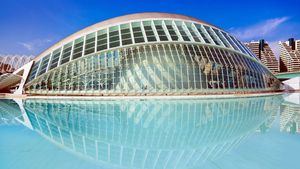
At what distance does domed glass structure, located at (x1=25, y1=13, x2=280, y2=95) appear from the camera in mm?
24594

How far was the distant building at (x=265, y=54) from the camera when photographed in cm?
13338

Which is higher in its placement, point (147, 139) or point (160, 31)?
point (160, 31)

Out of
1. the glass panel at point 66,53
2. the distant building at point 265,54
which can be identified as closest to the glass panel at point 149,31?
the glass panel at point 66,53

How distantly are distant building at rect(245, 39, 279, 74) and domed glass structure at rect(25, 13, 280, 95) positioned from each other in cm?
10827

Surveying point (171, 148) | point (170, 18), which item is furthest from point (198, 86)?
point (171, 148)

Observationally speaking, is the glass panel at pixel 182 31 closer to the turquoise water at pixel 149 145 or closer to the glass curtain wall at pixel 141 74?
the glass curtain wall at pixel 141 74

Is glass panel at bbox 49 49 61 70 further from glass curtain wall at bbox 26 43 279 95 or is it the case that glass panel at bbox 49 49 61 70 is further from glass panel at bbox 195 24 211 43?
glass panel at bbox 195 24 211 43

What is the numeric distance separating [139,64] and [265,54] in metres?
129

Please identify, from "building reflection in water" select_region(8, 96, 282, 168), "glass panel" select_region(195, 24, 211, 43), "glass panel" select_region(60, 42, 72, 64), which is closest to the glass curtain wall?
"glass panel" select_region(60, 42, 72, 64)

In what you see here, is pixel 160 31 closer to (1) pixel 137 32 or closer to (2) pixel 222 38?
(1) pixel 137 32

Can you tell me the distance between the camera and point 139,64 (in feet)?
82.1

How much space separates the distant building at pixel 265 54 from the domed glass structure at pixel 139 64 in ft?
355

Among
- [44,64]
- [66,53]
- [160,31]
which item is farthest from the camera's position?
[44,64]

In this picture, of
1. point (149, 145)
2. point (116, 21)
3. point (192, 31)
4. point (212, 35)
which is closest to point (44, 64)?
point (116, 21)
